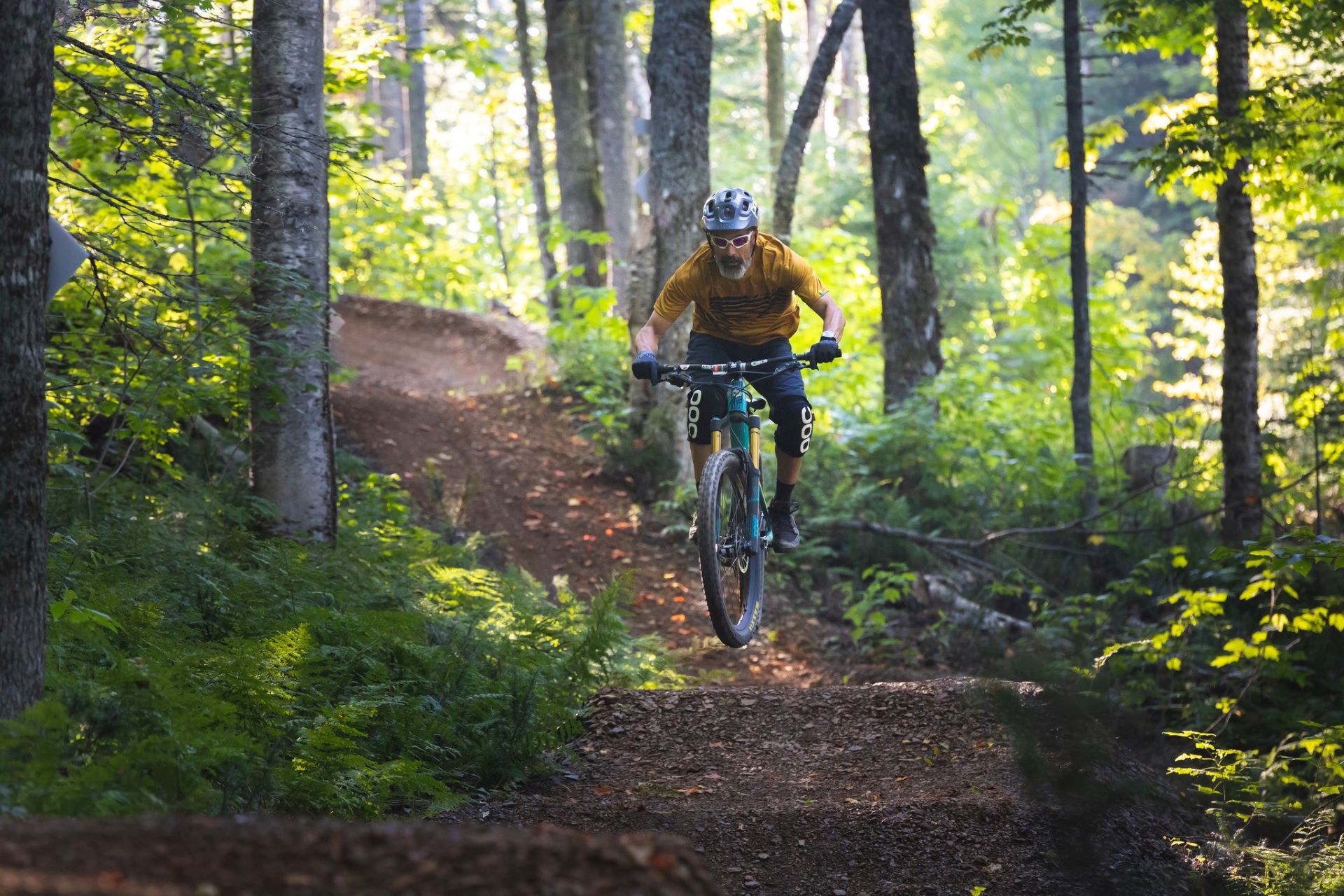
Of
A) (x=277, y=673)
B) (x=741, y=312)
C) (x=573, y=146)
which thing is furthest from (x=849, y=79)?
(x=277, y=673)

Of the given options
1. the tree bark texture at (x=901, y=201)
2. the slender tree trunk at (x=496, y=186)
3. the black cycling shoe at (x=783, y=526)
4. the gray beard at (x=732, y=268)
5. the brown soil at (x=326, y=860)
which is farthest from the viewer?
the slender tree trunk at (x=496, y=186)

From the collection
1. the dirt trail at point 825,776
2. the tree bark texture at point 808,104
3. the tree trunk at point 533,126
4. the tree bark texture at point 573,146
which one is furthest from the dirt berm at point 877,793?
the tree trunk at point 533,126

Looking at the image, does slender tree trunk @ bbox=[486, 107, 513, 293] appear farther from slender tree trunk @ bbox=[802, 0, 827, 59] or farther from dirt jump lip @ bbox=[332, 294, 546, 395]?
dirt jump lip @ bbox=[332, 294, 546, 395]

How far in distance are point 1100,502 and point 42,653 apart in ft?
38.8

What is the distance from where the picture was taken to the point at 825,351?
23.4ft

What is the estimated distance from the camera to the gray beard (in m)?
7.66

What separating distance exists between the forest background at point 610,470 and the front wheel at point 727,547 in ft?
2.22

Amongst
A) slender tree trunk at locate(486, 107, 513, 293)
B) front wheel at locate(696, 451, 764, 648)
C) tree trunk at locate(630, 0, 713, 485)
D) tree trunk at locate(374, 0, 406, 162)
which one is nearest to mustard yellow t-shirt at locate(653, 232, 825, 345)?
front wheel at locate(696, 451, 764, 648)

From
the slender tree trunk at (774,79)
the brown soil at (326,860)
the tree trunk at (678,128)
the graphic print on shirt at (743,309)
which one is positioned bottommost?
the brown soil at (326,860)

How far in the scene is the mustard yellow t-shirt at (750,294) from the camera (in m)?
7.76

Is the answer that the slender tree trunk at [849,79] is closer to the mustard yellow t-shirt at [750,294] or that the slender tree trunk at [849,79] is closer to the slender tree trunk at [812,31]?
the slender tree trunk at [812,31]

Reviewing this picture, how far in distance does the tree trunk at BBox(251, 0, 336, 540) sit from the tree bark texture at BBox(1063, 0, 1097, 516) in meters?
8.43

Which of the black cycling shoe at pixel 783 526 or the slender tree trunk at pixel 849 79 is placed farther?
the slender tree trunk at pixel 849 79

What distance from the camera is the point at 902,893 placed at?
489cm
